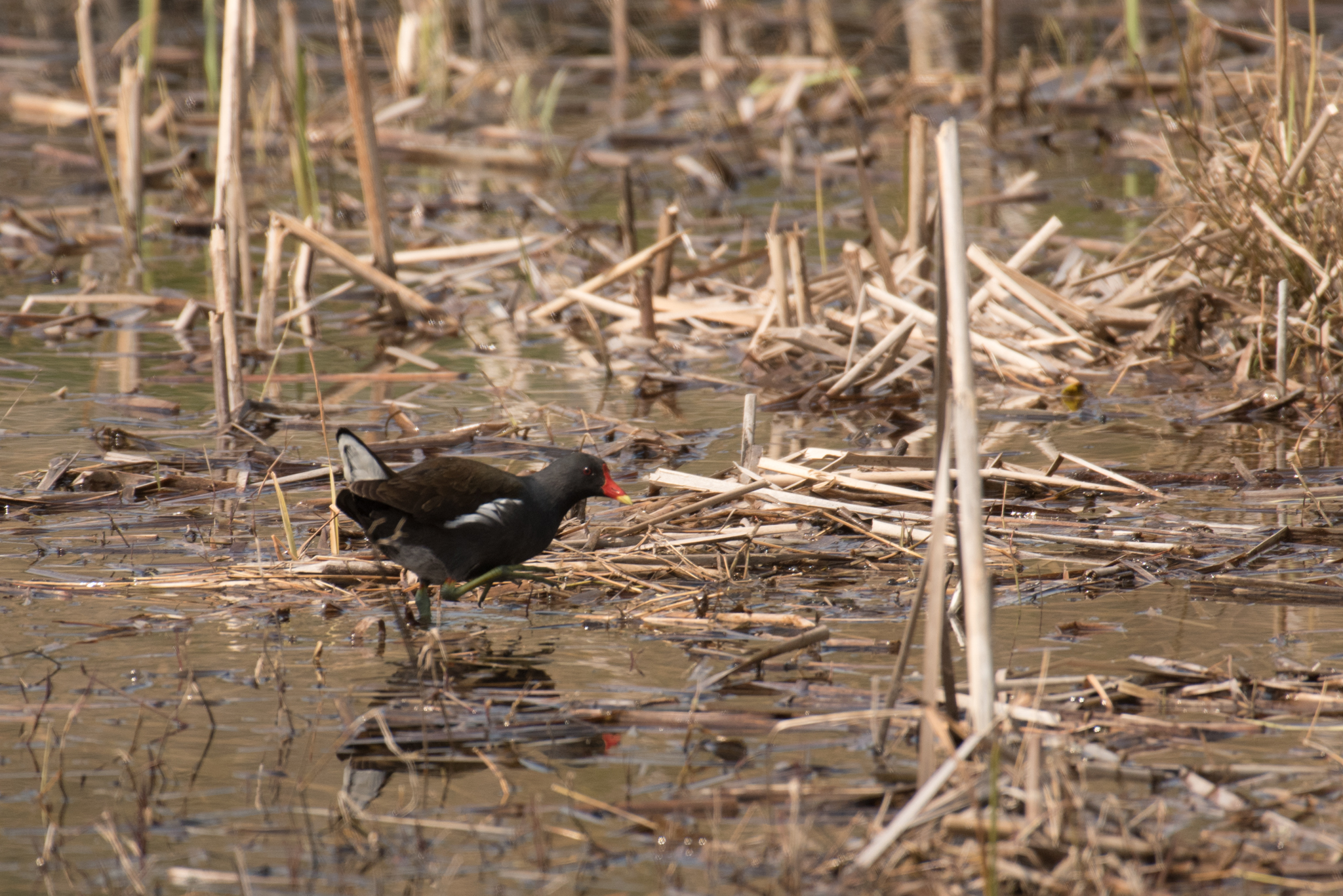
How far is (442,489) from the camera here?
4.06 metres

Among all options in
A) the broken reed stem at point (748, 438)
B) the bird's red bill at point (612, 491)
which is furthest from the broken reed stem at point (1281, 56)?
the bird's red bill at point (612, 491)

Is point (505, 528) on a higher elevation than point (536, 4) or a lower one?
lower

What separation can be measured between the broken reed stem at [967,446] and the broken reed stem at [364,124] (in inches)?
191

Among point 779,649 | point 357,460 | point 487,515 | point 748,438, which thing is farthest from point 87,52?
point 779,649

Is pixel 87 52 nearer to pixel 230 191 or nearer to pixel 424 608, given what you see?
pixel 230 191

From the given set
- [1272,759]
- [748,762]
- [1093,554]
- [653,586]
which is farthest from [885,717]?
[1093,554]

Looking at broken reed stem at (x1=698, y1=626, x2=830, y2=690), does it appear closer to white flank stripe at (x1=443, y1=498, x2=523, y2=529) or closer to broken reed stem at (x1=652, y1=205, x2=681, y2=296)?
white flank stripe at (x1=443, y1=498, x2=523, y2=529)

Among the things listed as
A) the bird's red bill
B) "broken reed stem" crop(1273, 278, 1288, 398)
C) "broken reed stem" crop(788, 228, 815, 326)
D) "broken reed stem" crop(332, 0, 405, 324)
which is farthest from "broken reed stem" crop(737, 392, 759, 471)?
"broken reed stem" crop(332, 0, 405, 324)

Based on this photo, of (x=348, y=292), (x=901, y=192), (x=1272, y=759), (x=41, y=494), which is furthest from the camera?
(x=901, y=192)

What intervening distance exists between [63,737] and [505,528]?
4.39ft

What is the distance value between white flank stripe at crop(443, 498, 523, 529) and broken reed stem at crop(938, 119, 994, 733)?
1.59 m

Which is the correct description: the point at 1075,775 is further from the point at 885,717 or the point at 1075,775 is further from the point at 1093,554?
the point at 1093,554

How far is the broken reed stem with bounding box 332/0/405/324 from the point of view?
7.17 m

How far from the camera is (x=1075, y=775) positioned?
9.73 feet
